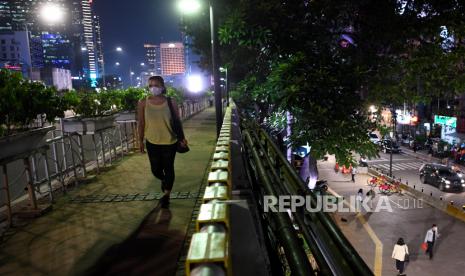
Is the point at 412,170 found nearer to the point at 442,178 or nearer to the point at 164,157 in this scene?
the point at 442,178

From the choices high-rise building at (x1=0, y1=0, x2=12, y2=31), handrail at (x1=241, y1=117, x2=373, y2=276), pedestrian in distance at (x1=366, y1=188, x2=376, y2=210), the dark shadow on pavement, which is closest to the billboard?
pedestrian in distance at (x1=366, y1=188, x2=376, y2=210)

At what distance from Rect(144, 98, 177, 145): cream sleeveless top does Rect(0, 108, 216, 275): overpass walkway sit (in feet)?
3.64

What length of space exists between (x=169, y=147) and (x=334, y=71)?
4503 mm

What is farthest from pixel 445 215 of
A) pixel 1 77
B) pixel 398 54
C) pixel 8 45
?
pixel 8 45

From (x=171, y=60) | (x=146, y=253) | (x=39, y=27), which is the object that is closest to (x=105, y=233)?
(x=146, y=253)

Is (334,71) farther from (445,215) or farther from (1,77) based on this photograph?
(445,215)

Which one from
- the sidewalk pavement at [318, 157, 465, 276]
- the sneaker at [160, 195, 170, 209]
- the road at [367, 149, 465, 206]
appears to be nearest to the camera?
the sneaker at [160, 195, 170, 209]

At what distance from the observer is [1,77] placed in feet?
16.3

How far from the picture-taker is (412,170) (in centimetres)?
3759

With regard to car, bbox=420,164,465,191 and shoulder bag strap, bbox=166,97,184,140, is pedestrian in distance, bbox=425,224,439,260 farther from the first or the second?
shoulder bag strap, bbox=166,97,184,140

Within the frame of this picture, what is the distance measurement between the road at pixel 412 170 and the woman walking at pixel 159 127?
1066 inches

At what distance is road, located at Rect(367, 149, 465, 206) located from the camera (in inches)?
1107

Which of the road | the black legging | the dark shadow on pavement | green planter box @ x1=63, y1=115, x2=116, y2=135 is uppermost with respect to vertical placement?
green planter box @ x1=63, y1=115, x2=116, y2=135

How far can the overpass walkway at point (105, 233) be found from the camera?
3.81 m
